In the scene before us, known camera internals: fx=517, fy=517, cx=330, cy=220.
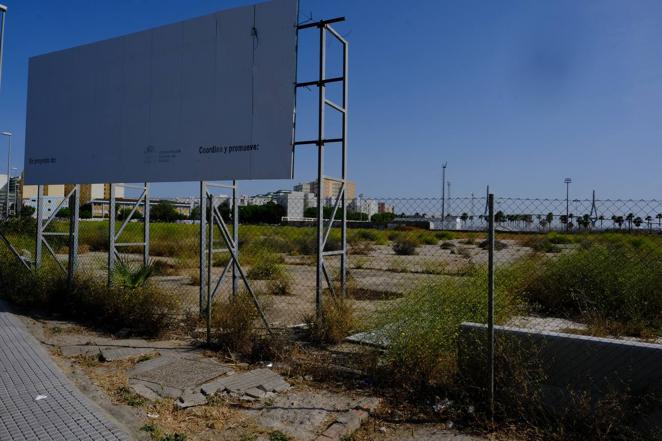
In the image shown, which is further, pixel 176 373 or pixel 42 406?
pixel 176 373

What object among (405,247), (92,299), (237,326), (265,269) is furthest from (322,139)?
(405,247)

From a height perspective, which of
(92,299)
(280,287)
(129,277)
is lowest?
(280,287)

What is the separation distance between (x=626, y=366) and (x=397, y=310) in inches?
97.9

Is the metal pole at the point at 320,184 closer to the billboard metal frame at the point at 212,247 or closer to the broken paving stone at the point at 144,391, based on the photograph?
the billboard metal frame at the point at 212,247

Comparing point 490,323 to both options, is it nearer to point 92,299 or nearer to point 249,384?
point 249,384

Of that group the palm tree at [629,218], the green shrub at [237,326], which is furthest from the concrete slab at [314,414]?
the palm tree at [629,218]

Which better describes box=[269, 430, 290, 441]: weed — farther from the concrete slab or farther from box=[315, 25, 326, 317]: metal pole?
box=[315, 25, 326, 317]: metal pole

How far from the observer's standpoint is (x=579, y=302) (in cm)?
964

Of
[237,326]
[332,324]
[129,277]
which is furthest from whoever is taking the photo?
[129,277]

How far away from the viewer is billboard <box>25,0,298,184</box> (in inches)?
303

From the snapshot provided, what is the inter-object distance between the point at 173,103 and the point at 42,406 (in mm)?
5716

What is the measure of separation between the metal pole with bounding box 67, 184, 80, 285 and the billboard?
467mm

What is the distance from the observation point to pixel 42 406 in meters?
4.66

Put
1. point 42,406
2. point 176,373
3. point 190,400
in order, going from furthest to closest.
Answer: point 176,373, point 190,400, point 42,406
